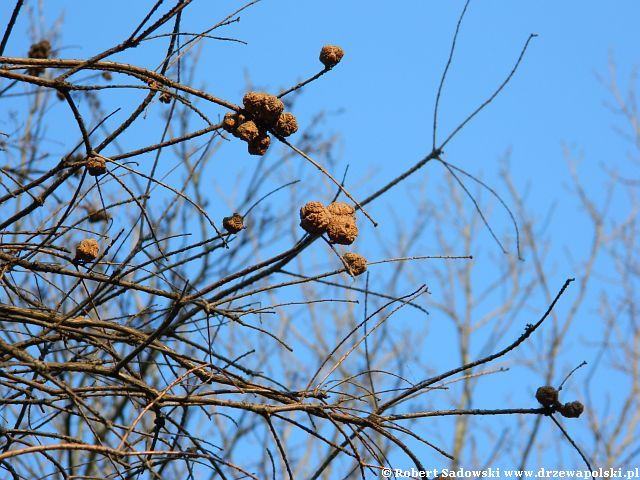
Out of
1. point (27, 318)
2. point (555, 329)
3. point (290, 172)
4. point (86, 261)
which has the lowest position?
point (27, 318)

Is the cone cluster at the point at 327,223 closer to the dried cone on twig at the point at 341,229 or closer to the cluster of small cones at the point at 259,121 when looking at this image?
the dried cone on twig at the point at 341,229

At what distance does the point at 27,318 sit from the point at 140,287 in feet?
0.83

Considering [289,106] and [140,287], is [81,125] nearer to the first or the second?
[140,287]

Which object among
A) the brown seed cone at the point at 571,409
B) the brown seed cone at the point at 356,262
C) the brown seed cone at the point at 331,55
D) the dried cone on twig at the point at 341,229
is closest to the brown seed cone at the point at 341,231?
the dried cone on twig at the point at 341,229

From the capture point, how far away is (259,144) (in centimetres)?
188

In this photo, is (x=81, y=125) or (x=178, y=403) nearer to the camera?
(x=81, y=125)

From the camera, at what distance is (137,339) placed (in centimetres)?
203

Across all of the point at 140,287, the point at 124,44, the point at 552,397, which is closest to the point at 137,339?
the point at 140,287

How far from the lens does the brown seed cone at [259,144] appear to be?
1878 mm

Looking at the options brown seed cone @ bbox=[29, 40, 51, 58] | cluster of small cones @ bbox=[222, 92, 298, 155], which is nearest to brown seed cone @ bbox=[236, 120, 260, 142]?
cluster of small cones @ bbox=[222, 92, 298, 155]

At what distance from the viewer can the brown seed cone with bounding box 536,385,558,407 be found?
2.03 meters

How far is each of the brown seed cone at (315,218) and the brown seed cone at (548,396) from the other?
25.3 inches

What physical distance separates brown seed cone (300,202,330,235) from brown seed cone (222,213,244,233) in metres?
0.22

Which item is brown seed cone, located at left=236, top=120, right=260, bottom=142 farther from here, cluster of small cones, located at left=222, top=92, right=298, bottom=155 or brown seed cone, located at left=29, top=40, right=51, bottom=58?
brown seed cone, located at left=29, top=40, right=51, bottom=58
